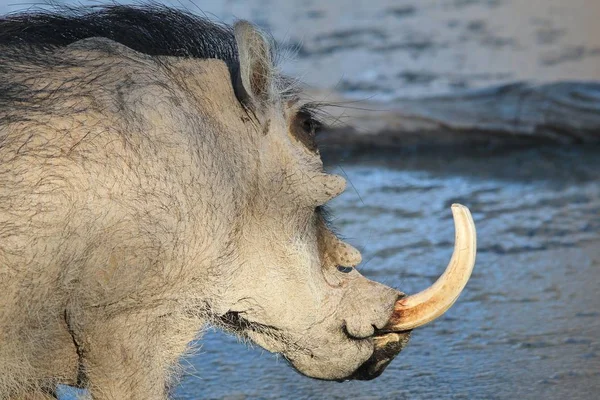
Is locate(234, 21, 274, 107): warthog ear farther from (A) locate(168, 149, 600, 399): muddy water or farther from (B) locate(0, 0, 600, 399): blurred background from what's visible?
(A) locate(168, 149, 600, 399): muddy water

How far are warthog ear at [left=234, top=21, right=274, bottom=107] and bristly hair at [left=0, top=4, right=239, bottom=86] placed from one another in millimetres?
79

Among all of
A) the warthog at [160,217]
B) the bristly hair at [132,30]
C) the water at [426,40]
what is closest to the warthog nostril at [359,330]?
the warthog at [160,217]

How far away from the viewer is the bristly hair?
3.22 metres

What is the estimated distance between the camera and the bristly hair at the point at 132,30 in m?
3.22

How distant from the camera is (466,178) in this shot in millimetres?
6559

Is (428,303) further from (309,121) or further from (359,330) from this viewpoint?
(309,121)

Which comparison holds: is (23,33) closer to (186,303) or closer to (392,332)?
(186,303)

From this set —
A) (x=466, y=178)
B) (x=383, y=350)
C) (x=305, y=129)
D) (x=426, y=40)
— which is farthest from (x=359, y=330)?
(x=426, y=40)

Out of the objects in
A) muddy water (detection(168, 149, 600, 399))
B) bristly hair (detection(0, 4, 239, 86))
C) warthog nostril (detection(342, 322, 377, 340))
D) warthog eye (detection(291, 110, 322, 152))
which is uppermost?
bristly hair (detection(0, 4, 239, 86))

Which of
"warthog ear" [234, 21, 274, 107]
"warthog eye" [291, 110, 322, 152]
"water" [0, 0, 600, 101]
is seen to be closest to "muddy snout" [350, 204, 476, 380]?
"warthog eye" [291, 110, 322, 152]

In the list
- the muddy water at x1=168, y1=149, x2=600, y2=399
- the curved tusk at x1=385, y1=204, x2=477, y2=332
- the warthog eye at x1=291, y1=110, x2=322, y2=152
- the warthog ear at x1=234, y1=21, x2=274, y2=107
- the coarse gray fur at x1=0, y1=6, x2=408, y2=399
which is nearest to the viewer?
the coarse gray fur at x1=0, y1=6, x2=408, y2=399

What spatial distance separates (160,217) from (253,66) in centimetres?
58

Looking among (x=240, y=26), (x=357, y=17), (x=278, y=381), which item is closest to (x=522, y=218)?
(x=278, y=381)

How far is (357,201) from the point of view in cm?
629
